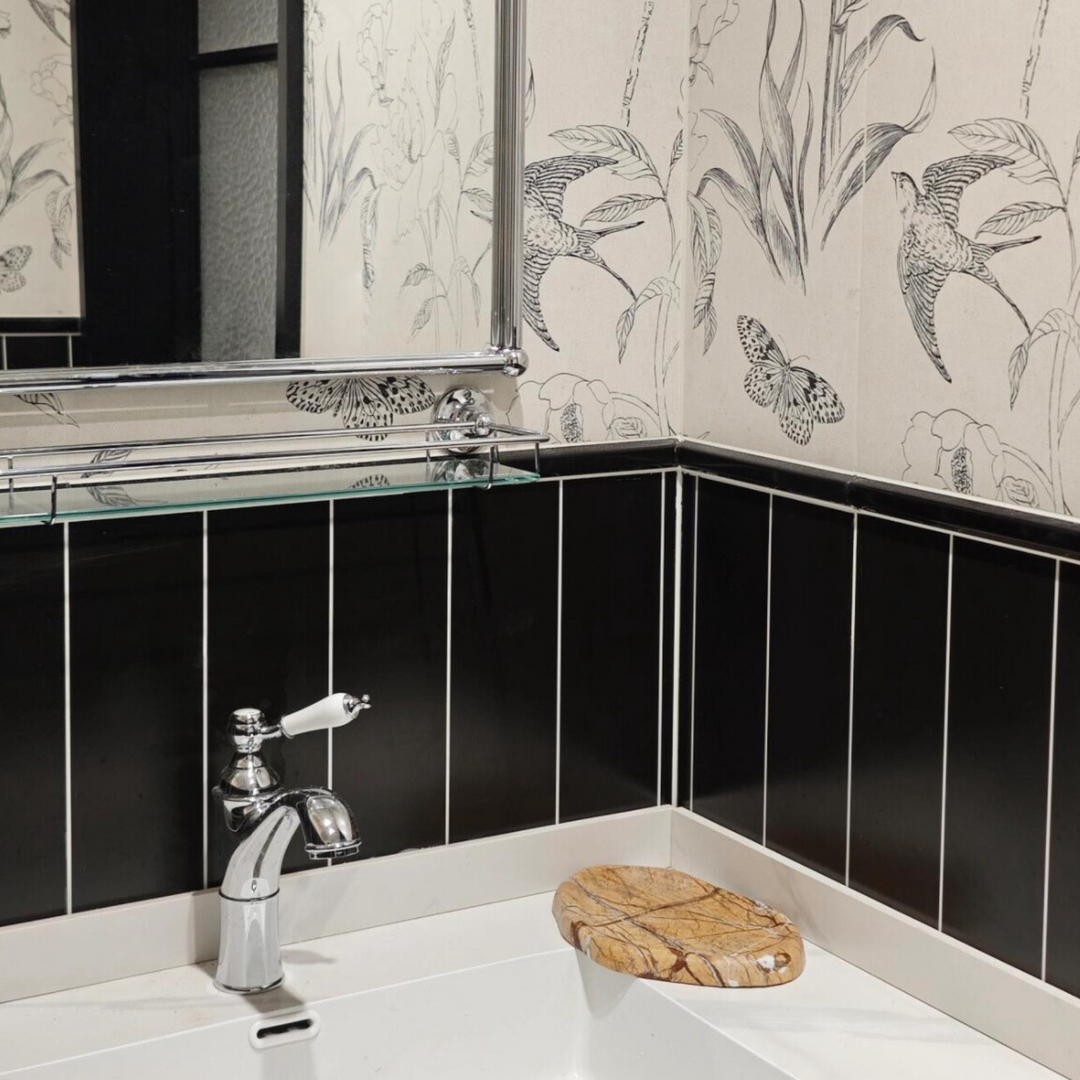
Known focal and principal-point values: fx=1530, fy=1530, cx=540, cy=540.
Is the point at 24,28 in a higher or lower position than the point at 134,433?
higher

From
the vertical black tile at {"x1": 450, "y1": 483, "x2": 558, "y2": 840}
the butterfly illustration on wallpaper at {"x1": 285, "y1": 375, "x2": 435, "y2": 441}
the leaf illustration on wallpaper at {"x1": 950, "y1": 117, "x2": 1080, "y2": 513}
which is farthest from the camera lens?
the vertical black tile at {"x1": 450, "y1": 483, "x2": 558, "y2": 840}

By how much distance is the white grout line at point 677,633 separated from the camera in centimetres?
156

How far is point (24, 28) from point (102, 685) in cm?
53

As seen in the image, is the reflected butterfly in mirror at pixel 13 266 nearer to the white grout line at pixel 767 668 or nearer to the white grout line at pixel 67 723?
the white grout line at pixel 67 723

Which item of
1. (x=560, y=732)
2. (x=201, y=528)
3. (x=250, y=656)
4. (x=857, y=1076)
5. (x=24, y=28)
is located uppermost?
(x=24, y=28)

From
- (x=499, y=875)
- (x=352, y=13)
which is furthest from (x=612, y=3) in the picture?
(x=499, y=875)

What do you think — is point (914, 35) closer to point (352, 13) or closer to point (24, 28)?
point (352, 13)

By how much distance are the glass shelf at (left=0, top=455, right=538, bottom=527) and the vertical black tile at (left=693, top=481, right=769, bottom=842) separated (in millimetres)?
213

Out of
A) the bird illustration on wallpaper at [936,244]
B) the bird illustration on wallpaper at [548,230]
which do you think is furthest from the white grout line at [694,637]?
the bird illustration on wallpaper at [936,244]

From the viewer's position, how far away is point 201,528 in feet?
4.34

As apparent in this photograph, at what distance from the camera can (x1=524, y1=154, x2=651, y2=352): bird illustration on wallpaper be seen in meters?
1.44

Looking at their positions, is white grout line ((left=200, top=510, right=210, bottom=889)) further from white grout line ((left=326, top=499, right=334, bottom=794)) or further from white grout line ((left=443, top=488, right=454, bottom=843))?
white grout line ((left=443, top=488, right=454, bottom=843))

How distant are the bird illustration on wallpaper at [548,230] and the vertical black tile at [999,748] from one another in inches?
18.5

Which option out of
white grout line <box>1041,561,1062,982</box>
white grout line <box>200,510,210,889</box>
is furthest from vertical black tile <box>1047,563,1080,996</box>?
white grout line <box>200,510,210,889</box>
